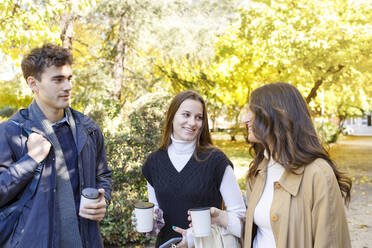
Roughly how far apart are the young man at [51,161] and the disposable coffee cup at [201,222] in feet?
2.05

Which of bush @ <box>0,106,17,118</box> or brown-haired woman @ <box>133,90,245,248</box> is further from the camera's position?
bush @ <box>0,106,17,118</box>

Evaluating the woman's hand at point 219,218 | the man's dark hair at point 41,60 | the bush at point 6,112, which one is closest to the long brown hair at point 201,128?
the woman's hand at point 219,218

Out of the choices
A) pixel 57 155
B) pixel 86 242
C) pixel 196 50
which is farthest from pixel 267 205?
pixel 196 50

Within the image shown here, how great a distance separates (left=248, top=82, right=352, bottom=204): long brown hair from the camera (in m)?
1.89

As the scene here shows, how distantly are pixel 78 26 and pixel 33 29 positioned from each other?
5.04 meters

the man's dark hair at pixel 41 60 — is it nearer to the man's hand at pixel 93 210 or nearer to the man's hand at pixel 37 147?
the man's hand at pixel 37 147

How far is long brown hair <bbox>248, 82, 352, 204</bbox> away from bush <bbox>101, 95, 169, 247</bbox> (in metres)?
3.58

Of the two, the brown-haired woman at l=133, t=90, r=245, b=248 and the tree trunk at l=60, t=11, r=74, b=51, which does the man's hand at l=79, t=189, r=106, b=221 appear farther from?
the tree trunk at l=60, t=11, r=74, b=51

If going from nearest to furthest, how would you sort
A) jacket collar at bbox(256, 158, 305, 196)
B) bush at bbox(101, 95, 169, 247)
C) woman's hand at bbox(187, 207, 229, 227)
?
jacket collar at bbox(256, 158, 305, 196) → woman's hand at bbox(187, 207, 229, 227) → bush at bbox(101, 95, 169, 247)

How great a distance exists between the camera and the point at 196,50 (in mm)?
10406

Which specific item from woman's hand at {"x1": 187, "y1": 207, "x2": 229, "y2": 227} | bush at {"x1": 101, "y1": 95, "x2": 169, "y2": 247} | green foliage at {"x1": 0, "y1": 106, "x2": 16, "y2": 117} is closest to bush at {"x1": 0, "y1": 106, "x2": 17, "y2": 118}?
green foliage at {"x1": 0, "y1": 106, "x2": 16, "y2": 117}

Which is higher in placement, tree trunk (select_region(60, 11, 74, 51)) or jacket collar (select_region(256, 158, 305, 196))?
tree trunk (select_region(60, 11, 74, 51))

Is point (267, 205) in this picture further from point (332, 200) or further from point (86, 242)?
point (86, 242)

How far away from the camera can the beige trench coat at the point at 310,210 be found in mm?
1733
